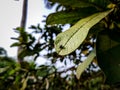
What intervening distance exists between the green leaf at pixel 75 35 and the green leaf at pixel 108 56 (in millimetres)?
69

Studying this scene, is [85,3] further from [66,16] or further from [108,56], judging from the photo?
[108,56]

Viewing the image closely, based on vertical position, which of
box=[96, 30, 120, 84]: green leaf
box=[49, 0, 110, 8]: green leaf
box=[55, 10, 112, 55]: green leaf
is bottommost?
box=[96, 30, 120, 84]: green leaf

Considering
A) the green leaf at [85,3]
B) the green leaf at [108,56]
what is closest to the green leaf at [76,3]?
the green leaf at [85,3]

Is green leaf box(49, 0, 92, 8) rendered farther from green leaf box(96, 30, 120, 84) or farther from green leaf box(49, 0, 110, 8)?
green leaf box(96, 30, 120, 84)

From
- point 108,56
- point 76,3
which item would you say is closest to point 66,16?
point 76,3

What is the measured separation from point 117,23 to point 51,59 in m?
1.71

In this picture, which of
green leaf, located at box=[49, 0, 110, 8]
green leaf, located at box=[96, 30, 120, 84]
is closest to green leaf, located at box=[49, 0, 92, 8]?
green leaf, located at box=[49, 0, 110, 8]

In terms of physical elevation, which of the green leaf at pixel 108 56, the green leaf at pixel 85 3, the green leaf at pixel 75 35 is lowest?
the green leaf at pixel 108 56

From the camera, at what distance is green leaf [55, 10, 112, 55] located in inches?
32.0

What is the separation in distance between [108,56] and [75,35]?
11cm

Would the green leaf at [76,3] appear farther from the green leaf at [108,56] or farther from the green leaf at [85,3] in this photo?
the green leaf at [108,56]

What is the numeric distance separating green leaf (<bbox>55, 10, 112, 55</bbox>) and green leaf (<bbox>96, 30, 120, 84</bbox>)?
69mm

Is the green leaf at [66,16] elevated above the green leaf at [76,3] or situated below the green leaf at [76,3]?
below

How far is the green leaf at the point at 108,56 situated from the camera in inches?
30.6
